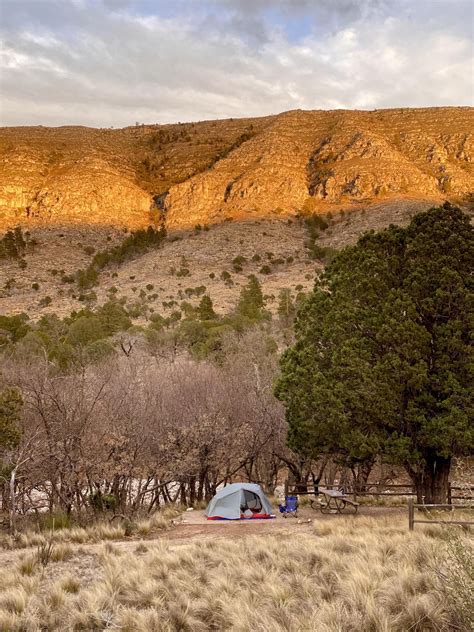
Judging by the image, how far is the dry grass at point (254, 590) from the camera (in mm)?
7992

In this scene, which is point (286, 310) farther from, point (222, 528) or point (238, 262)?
point (222, 528)

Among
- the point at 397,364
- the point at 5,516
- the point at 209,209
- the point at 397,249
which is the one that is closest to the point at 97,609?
the point at 397,364

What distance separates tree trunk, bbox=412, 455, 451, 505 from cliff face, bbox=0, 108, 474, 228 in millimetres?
66432

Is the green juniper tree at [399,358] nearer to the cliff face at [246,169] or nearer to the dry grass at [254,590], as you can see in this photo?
the dry grass at [254,590]

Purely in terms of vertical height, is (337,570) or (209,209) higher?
(209,209)

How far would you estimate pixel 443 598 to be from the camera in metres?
7.94

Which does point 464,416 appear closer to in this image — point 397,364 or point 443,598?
point 397,364

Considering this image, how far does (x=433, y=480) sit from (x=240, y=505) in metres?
6.45

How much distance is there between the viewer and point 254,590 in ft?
31.9

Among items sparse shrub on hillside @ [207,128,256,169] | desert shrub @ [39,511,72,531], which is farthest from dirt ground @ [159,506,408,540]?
sparse shrub on hillside @ [207,128,256,169]

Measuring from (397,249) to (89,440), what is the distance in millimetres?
12029

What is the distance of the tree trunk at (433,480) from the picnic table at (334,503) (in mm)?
2344

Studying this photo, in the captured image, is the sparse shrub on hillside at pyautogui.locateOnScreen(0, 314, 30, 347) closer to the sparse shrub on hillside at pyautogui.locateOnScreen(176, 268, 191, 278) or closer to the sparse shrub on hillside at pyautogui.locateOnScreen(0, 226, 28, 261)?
the sparse shrub on hillside at pyautogui.locateOnScreen(176, 268, 191, 278)

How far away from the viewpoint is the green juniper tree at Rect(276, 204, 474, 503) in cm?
1619
